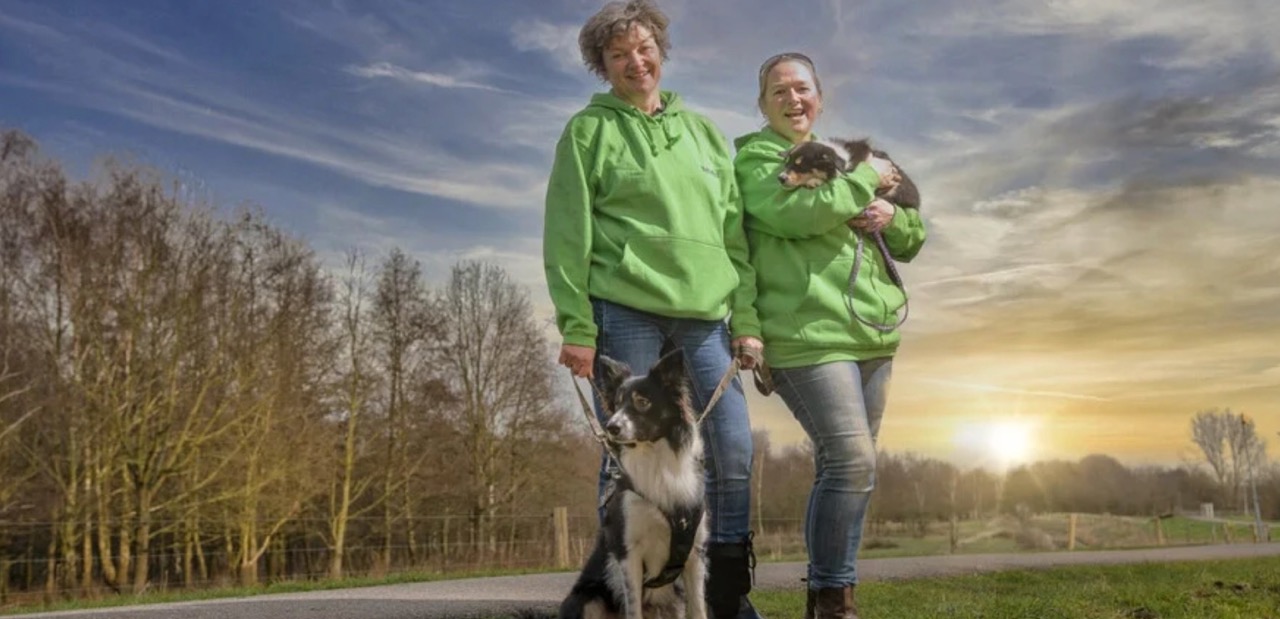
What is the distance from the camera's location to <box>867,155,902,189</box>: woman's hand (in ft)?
14.7

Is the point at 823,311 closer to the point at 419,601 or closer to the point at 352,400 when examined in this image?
the point at 419,601

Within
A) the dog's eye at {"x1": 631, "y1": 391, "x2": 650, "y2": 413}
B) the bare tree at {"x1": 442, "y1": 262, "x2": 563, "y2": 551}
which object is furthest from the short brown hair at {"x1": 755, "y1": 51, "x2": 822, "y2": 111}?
the bare tree at {"x1": 442, "y1": 262, "x2": 563, "y2": 551}

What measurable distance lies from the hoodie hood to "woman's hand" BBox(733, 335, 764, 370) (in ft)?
2.58

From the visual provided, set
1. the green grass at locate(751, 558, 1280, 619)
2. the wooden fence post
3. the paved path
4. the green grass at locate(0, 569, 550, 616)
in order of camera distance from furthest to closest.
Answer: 1. the wooden fence post
2. the green grass at locate(0, 569, 550, 616)
3. the paved path
4. the green grass at locate(751, 558, 1280, 619)

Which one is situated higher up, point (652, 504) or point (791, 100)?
point (791, 100)

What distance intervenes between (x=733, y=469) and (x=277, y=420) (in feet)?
66.4

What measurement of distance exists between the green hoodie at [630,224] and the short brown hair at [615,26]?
0.23m

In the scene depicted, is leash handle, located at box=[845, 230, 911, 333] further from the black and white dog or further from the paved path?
the paved path

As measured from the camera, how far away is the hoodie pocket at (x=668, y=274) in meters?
3.64

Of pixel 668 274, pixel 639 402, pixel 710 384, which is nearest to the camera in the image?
pixel 639 402

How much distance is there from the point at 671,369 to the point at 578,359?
1.04 ft

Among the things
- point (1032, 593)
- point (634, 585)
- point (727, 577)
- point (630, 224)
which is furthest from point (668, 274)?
point (1032, 593)

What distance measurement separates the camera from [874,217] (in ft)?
14.1

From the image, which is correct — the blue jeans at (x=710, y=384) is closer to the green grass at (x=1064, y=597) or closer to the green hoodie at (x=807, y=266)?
the green hoodie at (x=807, y=266)
